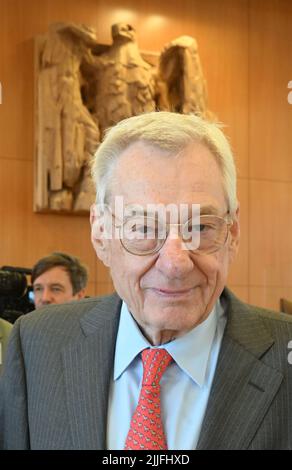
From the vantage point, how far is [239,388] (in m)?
1.51

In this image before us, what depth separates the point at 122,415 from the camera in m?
1.53

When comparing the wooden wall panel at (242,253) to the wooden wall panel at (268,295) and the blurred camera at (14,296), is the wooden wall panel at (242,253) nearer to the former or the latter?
the wooden wall panel at (268,295)

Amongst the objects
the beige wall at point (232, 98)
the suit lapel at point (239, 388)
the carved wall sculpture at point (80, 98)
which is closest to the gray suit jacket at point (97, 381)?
the suit lapel at point (239, 388)

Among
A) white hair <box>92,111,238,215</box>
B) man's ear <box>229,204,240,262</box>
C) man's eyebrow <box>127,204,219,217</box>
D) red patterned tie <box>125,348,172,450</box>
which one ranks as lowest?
red patterned tie <box>125,348,172,450</box>

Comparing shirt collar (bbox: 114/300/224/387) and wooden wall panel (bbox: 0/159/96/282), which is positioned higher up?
wooden wall panel (bbox: 0/159/96/282)

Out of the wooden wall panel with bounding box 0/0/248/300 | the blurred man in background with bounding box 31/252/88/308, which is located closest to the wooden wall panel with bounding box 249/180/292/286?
the wooden wall panel with bounding box 0/0/248/300

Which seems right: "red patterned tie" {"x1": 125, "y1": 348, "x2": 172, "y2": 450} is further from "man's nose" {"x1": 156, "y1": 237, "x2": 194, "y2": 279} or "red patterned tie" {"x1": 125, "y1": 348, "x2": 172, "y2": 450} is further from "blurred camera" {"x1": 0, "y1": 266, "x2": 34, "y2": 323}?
"blurred camera" {"x1": 0, "y1": 266, "x2": 34, "y2": 323}

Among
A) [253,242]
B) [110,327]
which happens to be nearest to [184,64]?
[253,242]

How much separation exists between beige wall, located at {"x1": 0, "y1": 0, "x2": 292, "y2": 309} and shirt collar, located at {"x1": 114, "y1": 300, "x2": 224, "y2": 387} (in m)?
4.31

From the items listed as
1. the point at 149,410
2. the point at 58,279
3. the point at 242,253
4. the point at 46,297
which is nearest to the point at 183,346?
the point at 149,410

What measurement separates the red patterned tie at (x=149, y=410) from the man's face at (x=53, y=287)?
2.92 metres

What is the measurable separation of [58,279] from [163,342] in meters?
3.04

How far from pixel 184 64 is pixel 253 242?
1660mm

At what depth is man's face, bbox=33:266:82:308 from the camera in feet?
14.6
